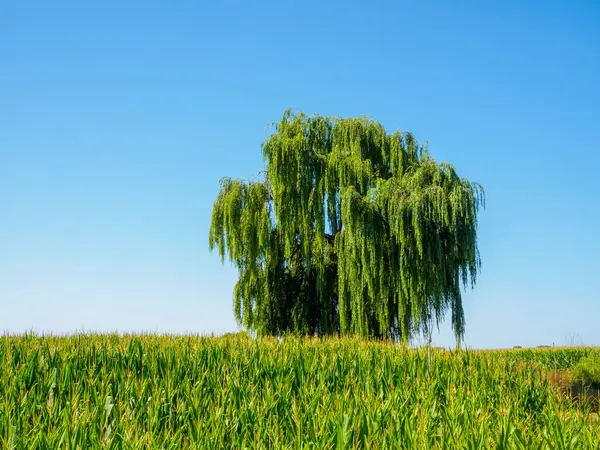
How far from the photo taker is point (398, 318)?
18578 mm

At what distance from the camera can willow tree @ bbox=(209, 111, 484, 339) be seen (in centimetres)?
1755

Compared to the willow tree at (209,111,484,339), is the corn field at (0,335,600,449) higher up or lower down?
lower down

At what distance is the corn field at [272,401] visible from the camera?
530 centimetres

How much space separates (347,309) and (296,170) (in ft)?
16.2

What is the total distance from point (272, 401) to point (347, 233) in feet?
36.7

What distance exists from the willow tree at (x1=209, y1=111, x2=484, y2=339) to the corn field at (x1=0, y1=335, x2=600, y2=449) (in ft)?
17.2

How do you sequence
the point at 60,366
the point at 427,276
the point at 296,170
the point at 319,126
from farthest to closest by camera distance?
the point at 319,126 → the point at 296,170 → the point at 427,276 → the point at 60,366

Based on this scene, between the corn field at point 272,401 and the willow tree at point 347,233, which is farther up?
the willow tree at point 347,233

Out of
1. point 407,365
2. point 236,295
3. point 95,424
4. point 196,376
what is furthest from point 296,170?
point 95,424

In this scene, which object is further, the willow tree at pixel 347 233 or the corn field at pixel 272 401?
the willow tree at pixel 347 233

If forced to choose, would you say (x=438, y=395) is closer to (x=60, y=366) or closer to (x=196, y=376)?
(x=196, y=376)

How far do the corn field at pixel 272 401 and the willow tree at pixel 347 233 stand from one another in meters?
5.25

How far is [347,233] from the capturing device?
1780cm

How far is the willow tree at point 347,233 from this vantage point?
1755cm
